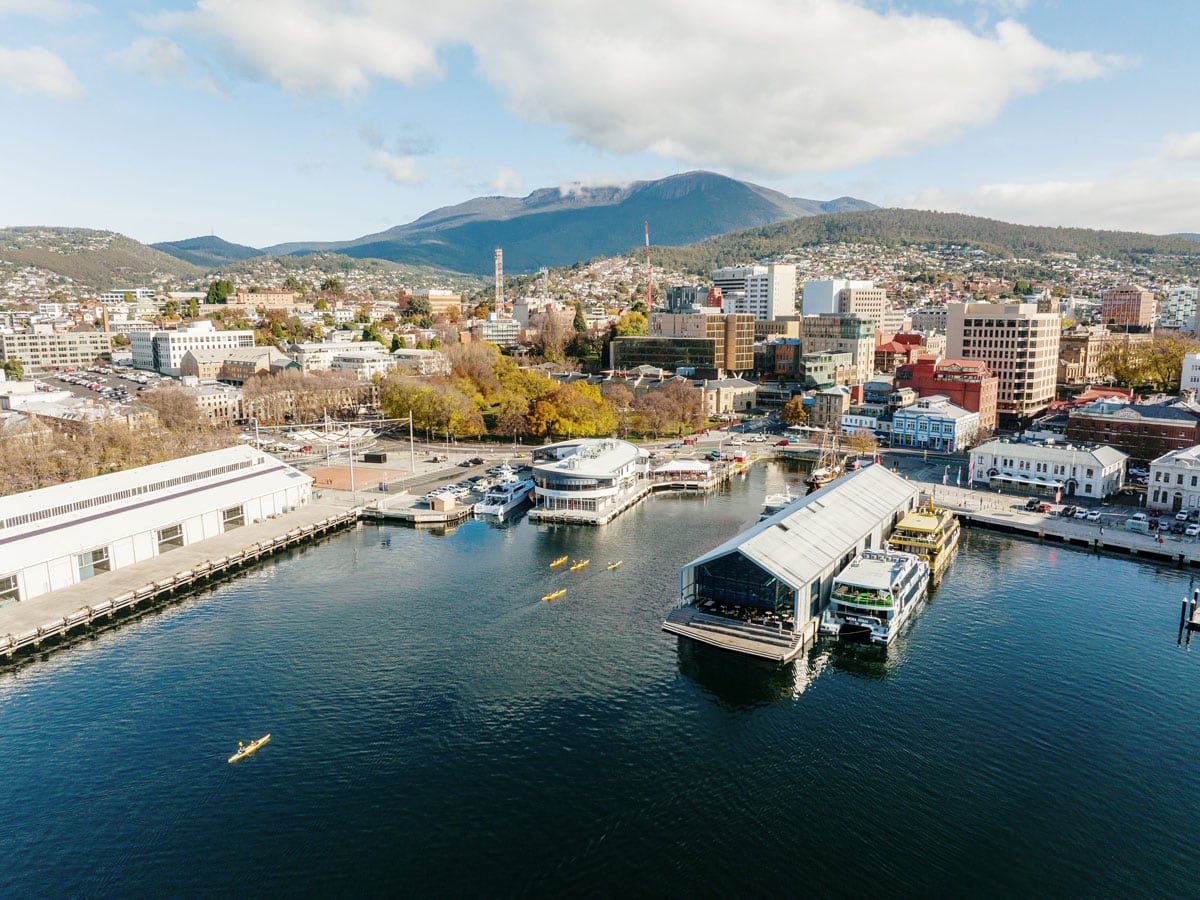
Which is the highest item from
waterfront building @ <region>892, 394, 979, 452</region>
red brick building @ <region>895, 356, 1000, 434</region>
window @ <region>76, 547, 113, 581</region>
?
red brick building @ <region>895, 356, 1000, 434</region>

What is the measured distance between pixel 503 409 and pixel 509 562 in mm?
40783

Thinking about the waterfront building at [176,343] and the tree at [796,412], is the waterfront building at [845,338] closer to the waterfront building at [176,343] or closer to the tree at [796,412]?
the tree at [796,412]

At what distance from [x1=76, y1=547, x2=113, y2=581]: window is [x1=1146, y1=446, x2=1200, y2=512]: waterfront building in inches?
2697

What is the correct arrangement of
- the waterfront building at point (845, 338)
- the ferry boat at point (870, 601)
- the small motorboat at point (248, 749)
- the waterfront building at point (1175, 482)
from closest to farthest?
the small motorboat at point (248, 749) < the ferry boat at point (870, 601) < the waterfront building at point (1175, 482) < the waterfront building at point (845, 338)

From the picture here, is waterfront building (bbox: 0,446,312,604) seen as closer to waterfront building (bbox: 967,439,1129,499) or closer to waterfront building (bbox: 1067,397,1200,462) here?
waterfront building (bbox: 967,439,1129,499)

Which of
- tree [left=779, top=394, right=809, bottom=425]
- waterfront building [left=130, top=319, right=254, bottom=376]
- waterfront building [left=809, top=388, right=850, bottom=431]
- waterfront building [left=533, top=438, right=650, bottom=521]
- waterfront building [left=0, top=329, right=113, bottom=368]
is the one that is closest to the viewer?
waterfront building [left=533, top=438, right=650, bottom=521]

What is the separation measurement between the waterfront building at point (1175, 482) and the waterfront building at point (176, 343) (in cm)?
12169

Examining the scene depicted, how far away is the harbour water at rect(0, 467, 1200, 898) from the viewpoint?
2172 cm

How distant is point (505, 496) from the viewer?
59.0m

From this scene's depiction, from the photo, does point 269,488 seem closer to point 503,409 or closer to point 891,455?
point 503,409

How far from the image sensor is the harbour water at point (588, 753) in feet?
71.3

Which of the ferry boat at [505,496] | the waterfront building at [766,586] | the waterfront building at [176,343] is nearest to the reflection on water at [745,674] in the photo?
the waterfront building at [766,586]

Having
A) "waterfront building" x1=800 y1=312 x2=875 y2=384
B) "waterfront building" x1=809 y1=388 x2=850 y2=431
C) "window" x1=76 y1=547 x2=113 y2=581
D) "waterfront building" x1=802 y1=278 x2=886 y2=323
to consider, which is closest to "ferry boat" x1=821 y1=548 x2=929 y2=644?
"window" x1=76 y1=547 x2=113 y2=581

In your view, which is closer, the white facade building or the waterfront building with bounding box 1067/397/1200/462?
the waterfront building with bounding box 1067/397/1200/462
